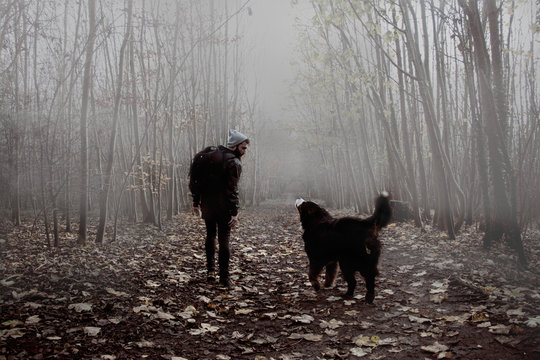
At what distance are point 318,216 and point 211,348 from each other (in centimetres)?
200

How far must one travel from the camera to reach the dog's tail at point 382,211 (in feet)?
12.6

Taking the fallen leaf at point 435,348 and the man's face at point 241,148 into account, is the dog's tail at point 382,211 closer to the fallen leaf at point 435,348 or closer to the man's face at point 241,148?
the fallen leaf at point 435,348

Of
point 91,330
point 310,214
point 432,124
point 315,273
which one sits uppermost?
point 432,124

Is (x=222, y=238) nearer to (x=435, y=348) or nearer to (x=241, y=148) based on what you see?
(x=241, y=148)

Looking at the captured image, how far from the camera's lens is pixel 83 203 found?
24.4ft

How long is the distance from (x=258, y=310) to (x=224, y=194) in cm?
→ 152

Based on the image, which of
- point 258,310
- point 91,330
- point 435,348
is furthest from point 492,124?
point 91,330

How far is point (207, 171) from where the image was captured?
4809mm

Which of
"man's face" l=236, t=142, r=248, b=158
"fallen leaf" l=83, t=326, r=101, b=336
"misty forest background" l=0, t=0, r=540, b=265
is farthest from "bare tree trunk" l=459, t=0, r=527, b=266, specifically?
"fallen leaf" l=83, t=326, r=101, b=336

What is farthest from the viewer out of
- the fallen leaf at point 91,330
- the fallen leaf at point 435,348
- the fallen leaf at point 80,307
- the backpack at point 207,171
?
the backpack at point 207,171

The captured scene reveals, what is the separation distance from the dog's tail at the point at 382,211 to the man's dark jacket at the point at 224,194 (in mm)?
1801

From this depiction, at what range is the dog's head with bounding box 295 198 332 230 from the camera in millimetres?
4473

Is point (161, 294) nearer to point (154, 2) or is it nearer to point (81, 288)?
point (81, 288)

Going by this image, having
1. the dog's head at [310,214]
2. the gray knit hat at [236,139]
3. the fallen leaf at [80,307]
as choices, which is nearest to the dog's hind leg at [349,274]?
the dog's head at [310,214]
